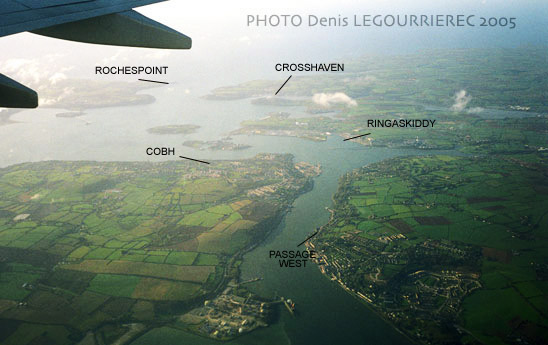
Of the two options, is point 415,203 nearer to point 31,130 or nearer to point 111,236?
point 111,236

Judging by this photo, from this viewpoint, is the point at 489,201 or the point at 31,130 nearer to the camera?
the point at 489,201

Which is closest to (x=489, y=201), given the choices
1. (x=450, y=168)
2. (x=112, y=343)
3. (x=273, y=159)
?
(x=450, y=168)

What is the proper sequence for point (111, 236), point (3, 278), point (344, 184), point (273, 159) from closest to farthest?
1. point (3, 278)
2. point (111, 236)
3. point (344, 184)
4. point (273, 159)

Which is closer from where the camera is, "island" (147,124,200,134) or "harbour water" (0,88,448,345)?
"harbour water" (0,88,448,345)

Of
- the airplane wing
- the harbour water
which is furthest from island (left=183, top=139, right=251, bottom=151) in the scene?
the airplane wing

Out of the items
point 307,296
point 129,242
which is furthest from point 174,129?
point 307,296

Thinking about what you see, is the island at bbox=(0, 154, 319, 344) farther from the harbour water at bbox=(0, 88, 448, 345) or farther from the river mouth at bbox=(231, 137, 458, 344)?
the harbour water at bbox=(0, 88, 448, 345)

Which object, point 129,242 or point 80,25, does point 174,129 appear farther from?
point 80,25
